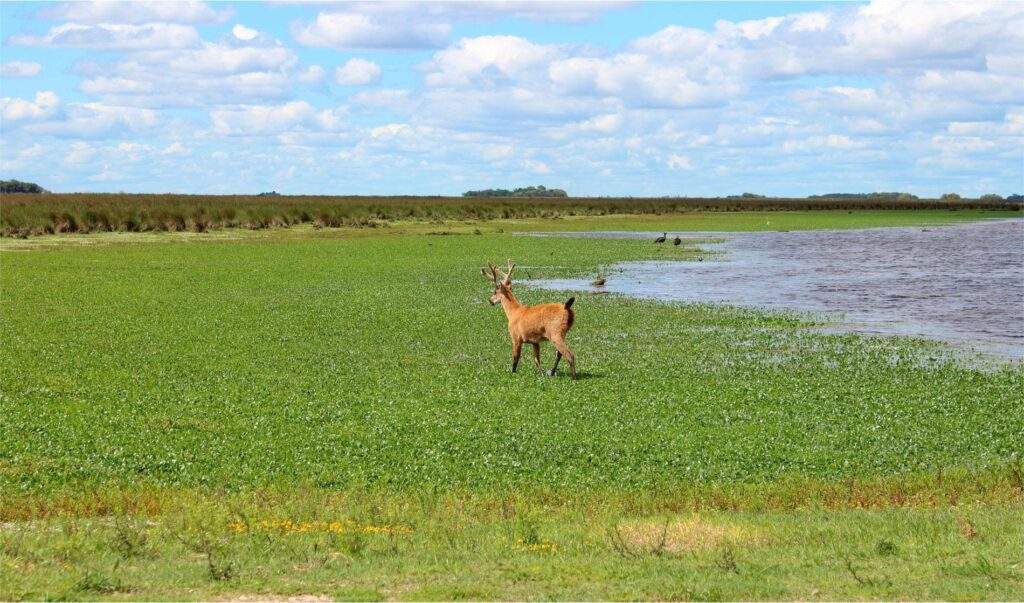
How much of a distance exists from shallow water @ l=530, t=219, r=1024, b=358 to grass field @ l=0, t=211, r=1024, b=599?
3112mm

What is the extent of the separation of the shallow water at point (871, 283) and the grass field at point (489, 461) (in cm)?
311

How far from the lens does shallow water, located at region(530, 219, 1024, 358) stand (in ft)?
90.9

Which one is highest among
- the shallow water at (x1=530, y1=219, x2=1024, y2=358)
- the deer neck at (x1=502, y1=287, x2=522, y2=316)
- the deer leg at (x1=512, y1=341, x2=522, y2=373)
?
the deer neck at (x1=502, y1=287, x2=522, y2=316)

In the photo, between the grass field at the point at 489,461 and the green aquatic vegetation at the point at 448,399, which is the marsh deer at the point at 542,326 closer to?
the green aquatic vegetation at the point at 448,399

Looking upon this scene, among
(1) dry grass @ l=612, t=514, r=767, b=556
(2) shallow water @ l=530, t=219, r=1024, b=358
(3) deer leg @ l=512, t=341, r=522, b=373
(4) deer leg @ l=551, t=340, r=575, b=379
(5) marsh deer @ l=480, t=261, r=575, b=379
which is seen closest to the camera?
(1) dry grass @ l=612, t=514, r=767, b=556

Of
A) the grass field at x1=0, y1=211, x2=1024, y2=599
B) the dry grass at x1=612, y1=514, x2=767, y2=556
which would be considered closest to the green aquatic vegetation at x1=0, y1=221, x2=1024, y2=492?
the grass field at x1=0, y1=211, x2=1024, y2=599

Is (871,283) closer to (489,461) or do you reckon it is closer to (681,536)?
(489,461)

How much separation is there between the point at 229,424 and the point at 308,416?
1062 mm

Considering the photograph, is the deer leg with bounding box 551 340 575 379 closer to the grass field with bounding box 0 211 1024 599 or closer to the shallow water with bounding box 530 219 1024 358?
the grass field with bounding box 0 211 1024 599

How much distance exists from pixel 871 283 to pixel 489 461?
95.5ft

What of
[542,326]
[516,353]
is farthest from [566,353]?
[516,353]

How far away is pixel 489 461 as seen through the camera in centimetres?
1327

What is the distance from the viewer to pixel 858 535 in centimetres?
979

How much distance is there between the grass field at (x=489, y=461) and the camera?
875 centimetres
